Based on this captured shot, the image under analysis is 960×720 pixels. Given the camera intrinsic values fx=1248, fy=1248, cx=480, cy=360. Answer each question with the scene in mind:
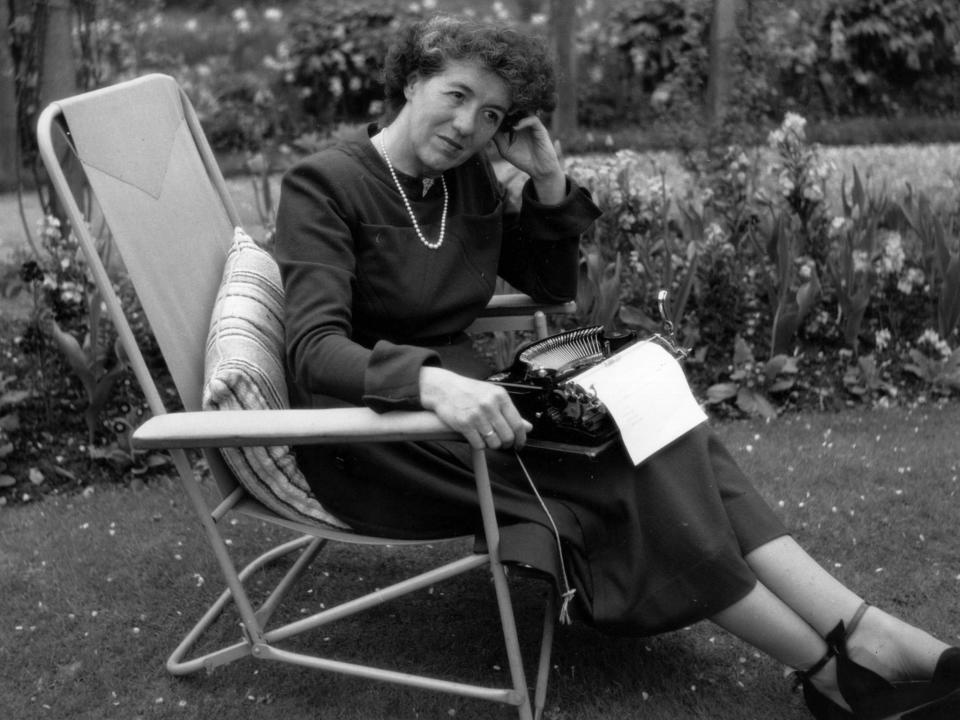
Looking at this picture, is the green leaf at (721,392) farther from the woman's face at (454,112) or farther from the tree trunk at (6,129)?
the tree trunk at (6,129)

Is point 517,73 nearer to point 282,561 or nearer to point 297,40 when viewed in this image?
point 282,561

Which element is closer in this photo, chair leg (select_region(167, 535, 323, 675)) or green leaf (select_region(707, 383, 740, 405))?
chair leg (select_region(167, 535, 323, 675))

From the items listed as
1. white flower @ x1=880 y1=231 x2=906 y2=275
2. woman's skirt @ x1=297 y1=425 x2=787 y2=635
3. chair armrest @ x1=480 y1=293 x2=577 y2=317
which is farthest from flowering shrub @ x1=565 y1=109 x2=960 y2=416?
woman's skirt @ x1=297 y1=425 x2=787 y2=635

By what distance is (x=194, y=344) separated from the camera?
2.51 m

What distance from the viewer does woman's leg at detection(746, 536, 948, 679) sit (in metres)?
2.22

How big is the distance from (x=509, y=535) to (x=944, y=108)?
7.87 m

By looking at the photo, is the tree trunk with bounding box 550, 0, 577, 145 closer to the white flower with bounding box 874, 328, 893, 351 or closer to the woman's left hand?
the white flower with bounding box 874, 328, 893, 351

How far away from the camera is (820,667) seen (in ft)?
7.52

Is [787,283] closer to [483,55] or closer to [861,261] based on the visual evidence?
[861,261]

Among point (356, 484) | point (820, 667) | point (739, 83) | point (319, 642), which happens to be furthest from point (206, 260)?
point (739, 83)

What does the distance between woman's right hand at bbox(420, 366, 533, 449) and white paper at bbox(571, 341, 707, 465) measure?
0.25 meters

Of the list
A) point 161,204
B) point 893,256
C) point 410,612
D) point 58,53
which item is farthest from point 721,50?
point 161,204

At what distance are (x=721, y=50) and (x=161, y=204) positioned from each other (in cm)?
372

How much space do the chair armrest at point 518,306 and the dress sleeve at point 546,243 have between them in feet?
0.06
